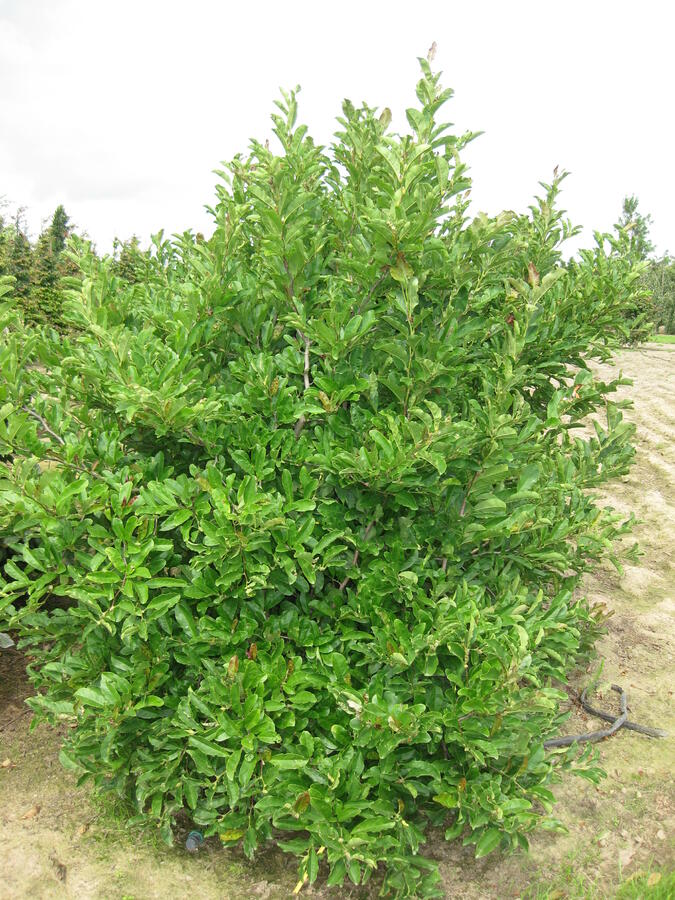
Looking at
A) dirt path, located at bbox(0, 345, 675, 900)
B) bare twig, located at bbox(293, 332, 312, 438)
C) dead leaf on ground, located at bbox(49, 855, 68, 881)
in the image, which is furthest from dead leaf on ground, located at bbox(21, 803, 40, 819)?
bare twig, located at bbox(293, 332, 312, 438)

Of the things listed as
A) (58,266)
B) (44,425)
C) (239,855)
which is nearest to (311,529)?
(44,425)

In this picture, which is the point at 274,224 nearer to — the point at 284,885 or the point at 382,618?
the point at 382,618

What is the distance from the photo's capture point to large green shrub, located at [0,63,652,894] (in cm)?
217

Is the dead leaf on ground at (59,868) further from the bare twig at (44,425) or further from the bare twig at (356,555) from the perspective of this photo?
the bare twig at (44,425)

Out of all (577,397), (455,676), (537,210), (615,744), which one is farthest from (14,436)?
(615,744)

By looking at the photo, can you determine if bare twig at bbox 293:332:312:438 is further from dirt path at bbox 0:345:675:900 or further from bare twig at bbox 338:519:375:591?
dirt path at bbox 0:345:675:900

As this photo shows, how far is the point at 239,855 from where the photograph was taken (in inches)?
102

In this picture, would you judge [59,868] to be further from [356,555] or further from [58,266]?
[58,266]

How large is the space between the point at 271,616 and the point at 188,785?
69 cm

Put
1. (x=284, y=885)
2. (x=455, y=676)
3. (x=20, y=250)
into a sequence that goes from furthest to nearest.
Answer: (x=20, y=250)
(x=284, y=885)
(x=455, y=676)

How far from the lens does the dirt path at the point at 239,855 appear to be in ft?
8.03

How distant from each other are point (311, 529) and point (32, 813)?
6.25 feet

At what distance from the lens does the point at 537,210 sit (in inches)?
140

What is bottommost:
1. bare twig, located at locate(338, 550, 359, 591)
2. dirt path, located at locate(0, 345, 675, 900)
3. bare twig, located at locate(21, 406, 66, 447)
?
dirt path, located at locate(0, 345, 675, 900)
